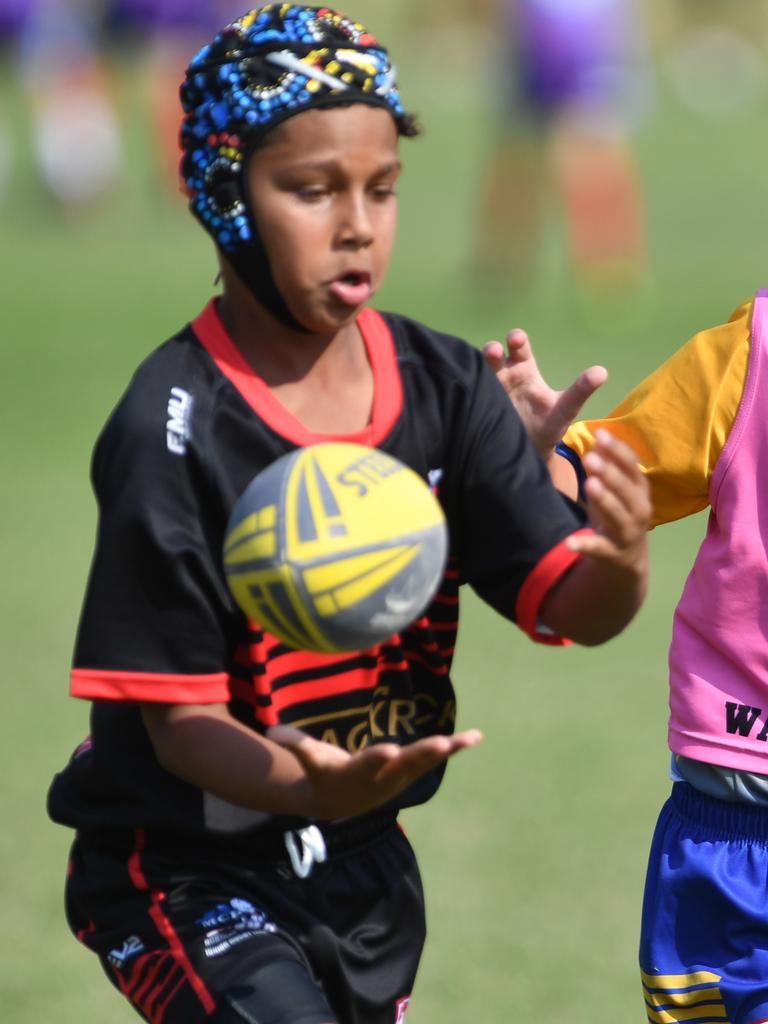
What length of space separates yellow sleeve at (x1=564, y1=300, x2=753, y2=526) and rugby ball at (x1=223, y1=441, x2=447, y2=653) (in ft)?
2.36

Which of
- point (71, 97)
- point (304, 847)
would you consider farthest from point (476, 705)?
point (71, 97)

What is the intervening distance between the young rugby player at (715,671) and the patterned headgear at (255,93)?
2.30 ft

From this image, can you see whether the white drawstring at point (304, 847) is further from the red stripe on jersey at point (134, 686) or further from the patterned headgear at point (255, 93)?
the patterned headgear at point (255, 93)

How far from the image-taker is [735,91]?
3606cm

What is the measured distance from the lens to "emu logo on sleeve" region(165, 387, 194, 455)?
10.0ft

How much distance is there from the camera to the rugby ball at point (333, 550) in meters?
2.84

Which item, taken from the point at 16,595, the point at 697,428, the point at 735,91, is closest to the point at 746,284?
the point at 16,595

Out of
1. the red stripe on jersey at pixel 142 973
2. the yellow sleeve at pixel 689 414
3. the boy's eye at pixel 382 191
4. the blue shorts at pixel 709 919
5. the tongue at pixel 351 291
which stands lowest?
the blue shorts at pixel 709 919

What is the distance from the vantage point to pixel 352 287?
309cm

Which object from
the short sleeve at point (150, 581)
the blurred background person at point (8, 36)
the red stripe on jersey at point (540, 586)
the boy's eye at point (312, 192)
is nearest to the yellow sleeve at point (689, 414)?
the red stripe on jersey at point (540, 586)

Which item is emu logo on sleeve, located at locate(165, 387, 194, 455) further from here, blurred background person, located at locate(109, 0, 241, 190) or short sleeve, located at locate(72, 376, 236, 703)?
blurred background person, located at locate(109, 0, 241, 190)

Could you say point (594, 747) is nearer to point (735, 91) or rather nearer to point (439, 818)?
point (439, 818)

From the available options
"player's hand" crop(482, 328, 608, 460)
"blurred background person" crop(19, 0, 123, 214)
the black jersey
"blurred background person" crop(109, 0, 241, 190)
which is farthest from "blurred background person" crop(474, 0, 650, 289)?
the black jersey

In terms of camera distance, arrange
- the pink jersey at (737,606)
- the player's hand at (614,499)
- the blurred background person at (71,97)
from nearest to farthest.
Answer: the player's hand at (614,499) < the pink jersey at (737,606) < the blurred background person at (71,97)
